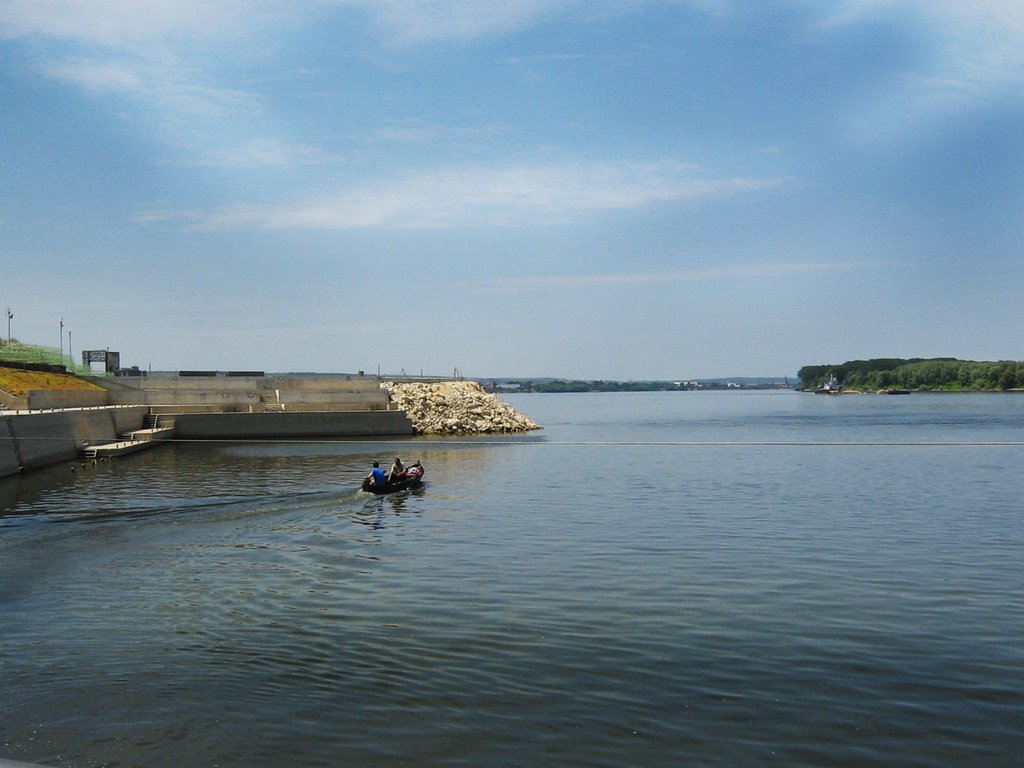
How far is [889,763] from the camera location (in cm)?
913

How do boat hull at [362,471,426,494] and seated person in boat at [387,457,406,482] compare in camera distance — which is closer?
boat hull at [362,471,426,494]

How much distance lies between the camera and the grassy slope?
57.8 meters

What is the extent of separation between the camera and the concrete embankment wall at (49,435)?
1499 inches

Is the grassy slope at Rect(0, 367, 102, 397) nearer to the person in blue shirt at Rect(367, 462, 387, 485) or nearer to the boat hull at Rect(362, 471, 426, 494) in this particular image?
the boat hull at Rect(362, 471, 426, 494)

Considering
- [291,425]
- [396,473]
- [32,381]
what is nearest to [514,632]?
[396,473]

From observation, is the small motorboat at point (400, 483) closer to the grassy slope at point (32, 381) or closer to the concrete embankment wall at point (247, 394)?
the grassy slope at point (32, 381)

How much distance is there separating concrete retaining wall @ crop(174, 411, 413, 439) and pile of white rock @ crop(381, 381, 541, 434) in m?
5.40

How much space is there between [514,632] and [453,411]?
6466 cm

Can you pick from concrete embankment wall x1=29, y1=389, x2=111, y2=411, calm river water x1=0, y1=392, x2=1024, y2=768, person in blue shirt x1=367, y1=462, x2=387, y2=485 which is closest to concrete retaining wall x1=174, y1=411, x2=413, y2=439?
concrete embankment wall x1=29, y1=389, x2=111, y2=411

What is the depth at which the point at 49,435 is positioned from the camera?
43.2 meters

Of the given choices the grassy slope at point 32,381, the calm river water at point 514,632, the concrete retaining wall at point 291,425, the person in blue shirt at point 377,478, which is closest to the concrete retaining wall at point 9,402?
the grassy slope at point 32,381

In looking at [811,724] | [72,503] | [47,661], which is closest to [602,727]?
[811,724]

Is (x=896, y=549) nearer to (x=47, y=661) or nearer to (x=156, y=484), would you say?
(x=47, y=661)

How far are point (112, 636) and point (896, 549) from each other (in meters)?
16.5
